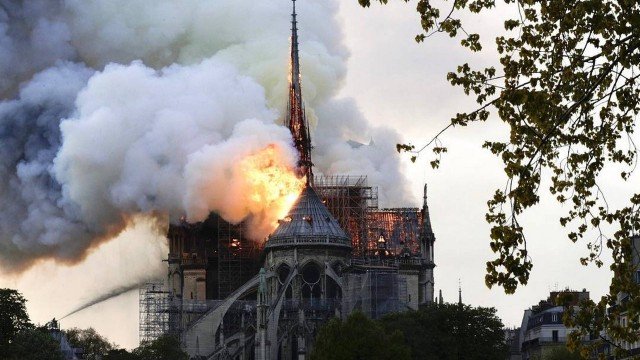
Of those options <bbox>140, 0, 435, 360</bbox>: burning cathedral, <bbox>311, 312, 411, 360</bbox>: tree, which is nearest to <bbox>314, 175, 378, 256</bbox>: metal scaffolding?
<bbox>140, 0, 435, 360</bbox>: burning cathedral

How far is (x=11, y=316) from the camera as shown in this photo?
462ft

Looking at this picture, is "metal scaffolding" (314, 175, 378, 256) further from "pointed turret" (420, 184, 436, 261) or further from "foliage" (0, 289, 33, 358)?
"foliage" (0, 289, 33, 358)

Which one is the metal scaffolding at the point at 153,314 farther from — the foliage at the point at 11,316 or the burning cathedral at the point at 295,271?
the foliage at the point at 11,316

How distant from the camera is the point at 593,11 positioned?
1646 inches

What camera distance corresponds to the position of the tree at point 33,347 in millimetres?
130750

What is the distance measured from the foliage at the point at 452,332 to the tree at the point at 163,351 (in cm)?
1557

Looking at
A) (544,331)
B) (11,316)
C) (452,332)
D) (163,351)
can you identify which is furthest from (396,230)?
(11,316)

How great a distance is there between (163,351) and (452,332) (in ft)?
70.5

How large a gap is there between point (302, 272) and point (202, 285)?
10.5 metres

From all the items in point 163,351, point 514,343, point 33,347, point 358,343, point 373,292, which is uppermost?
point 373,292

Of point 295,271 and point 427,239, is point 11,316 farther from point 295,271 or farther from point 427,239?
point 427,239

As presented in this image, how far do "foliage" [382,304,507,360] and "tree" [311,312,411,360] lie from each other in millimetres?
5652

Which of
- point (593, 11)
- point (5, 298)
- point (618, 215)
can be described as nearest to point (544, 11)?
point (593, 11)

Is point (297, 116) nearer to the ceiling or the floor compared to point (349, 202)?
nearer to the ceiling
